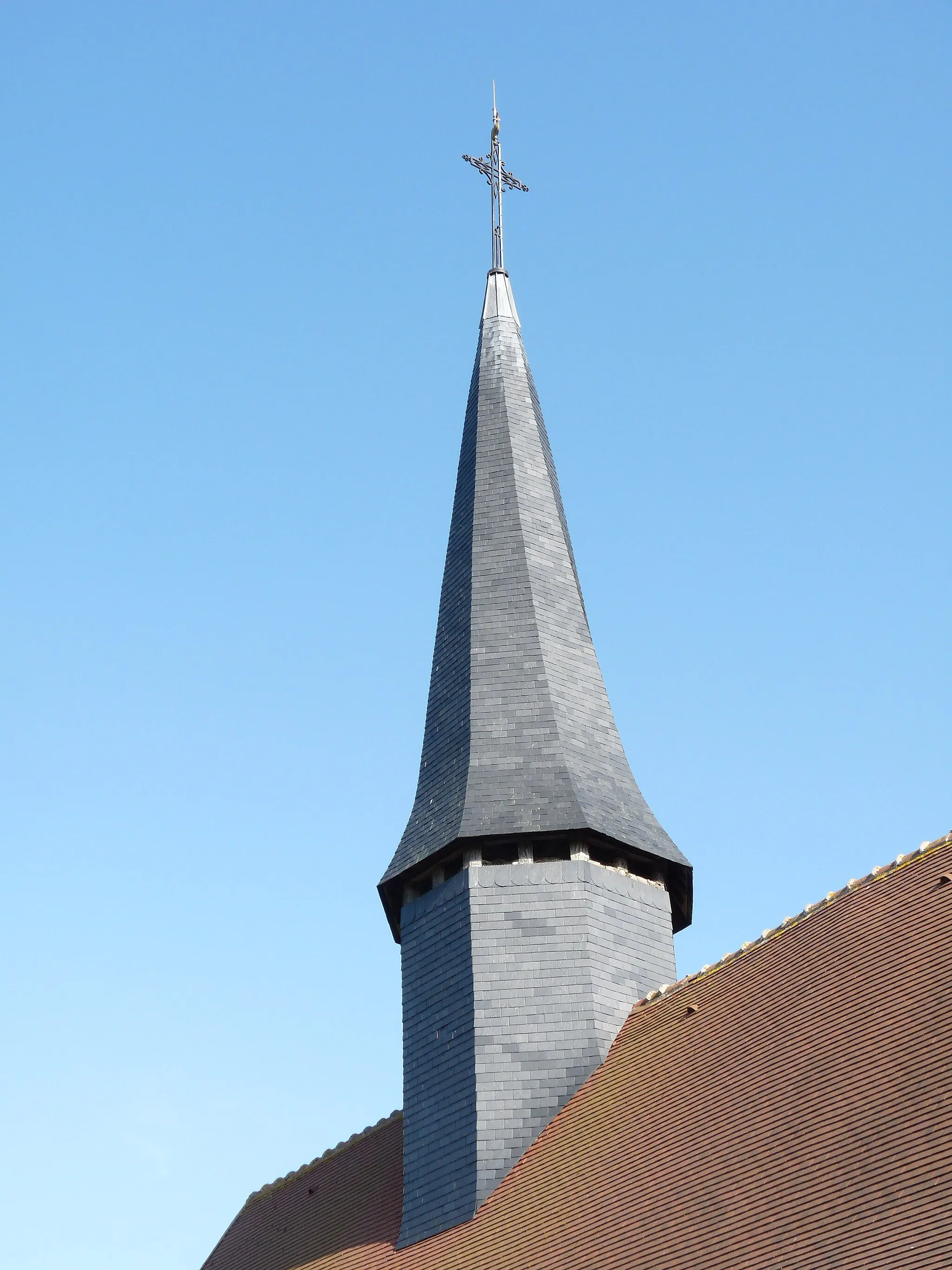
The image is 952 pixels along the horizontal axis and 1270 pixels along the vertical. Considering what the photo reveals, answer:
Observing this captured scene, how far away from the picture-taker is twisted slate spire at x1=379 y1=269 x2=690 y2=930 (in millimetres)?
21578

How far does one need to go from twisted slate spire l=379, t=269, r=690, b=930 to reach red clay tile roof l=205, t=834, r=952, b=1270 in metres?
2.47

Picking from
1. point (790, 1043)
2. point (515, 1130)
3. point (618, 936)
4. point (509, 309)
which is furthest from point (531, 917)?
point (509, 309)

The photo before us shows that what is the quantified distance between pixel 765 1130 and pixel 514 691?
25.4 feet

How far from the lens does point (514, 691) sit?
22.9 m

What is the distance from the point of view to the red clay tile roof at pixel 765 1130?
1459 cm

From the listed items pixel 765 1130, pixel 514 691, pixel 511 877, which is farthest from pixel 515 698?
pixel 765 1130

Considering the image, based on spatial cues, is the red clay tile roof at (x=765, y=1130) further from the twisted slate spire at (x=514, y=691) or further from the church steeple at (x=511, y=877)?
the twisted slate spire at (x=514, y=691)

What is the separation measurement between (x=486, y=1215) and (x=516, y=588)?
8.39 meters

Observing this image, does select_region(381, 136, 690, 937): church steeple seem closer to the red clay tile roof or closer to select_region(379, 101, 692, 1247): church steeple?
select_region(379, 101, 692, 1247): church steeple

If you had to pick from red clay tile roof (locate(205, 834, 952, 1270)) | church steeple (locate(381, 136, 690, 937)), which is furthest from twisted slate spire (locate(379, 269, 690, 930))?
red clay tile roof (locate(205, 834, 952, 1270))

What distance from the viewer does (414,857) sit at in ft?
71.7

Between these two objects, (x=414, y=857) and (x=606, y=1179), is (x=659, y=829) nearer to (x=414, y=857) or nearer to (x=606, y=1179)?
(x=414, y=857)

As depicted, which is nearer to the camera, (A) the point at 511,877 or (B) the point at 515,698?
(A) the point at 511,877

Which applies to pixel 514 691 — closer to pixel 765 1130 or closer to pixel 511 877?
pixel 511 877
